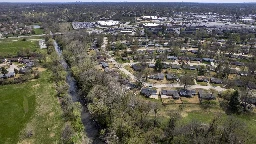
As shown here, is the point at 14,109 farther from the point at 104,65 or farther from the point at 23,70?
the point at 104,65

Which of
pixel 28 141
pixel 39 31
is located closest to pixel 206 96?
pixel 28 141

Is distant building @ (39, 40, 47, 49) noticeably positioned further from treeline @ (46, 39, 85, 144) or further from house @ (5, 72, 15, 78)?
treeline @ (46, 39, 85, 144)

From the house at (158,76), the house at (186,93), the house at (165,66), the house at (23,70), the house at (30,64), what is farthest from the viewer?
the house at (30,64)

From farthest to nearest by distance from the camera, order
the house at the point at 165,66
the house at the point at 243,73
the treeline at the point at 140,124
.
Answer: the house at the point at 165,66 → the house at the point at 243,73 → the treeline at the point at 140,124

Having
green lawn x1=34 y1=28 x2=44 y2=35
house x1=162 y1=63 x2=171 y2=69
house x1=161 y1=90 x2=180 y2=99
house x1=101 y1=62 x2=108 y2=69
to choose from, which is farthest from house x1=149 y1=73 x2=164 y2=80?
green lawn x1=34 y1=28 x2=44 y2=35

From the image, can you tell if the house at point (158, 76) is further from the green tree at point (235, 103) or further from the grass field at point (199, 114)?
the green tree at point (235, 103)

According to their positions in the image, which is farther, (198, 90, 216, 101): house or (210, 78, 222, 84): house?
(210, 78, 222, 84): house

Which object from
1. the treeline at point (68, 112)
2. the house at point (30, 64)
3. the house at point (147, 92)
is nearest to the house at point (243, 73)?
the house at point (147, 92)
